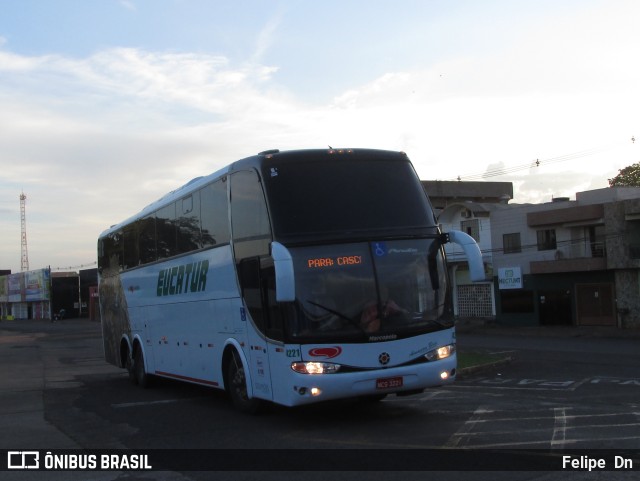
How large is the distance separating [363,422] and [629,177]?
67.5 metres

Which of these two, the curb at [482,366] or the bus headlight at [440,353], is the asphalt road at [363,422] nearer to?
the curb at [482,366]

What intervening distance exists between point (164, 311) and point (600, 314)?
35.3 metres

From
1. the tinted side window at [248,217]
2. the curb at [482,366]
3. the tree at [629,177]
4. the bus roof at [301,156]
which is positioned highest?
the tree at [629,177]

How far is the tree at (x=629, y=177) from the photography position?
69625 mm

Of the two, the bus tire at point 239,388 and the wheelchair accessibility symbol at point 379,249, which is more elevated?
the wheelchair accessibility symbol at point 379,249

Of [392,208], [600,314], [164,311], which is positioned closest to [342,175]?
[392,208]

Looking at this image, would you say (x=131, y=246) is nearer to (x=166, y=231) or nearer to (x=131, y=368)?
(x=166, y=231)

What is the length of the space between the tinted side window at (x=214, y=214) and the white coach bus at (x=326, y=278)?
1.3 inches

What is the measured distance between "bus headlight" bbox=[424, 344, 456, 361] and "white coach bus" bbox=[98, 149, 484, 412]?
17 mm

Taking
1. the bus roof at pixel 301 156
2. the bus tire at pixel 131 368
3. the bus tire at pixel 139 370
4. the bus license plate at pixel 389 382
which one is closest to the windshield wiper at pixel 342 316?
the bus license plate at pixel 389 382

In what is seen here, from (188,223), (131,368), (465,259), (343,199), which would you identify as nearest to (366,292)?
(343,199)

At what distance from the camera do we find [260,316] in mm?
10523

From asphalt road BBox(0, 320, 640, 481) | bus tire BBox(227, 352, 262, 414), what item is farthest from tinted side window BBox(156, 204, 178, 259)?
bus tire BBox(227, 352, 262, 414)

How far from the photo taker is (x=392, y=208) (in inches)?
416
